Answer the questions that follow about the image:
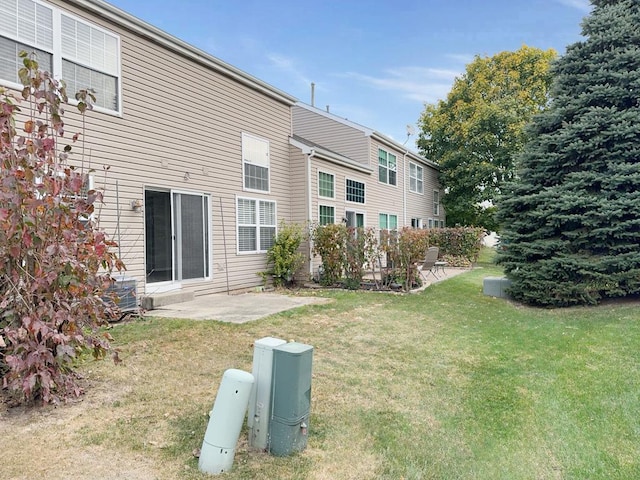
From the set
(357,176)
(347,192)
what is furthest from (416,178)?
(347,192)

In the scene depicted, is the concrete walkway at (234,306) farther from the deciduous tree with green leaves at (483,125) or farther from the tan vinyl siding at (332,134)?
the deciduous tree with green leaves at (483,125)

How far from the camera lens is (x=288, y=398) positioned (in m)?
2.74

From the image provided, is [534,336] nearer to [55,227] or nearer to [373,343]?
[373,343]

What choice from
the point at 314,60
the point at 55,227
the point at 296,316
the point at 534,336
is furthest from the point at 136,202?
the point at 314,60

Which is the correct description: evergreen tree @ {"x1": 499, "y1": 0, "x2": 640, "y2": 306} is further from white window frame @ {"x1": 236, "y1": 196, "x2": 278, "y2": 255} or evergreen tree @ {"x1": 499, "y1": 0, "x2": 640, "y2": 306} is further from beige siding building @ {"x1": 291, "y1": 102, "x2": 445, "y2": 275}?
white window frame @ {"x1": 236, "y1": 196, "x2": 278, "y2": 255}

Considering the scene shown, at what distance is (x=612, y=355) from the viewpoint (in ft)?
16.2

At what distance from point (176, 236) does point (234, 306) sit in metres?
1.99

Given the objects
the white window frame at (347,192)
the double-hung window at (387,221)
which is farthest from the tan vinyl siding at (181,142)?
the double-hung window at (387,221)

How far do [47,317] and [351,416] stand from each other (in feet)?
7.91

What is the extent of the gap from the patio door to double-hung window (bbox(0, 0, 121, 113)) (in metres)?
2.13

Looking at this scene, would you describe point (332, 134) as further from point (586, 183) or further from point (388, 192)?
point (586, 183)

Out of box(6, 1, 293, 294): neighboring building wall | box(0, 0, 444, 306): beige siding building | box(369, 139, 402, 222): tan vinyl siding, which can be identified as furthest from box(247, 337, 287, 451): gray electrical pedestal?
box(369, 139, 402, 222): tan vinyl siding

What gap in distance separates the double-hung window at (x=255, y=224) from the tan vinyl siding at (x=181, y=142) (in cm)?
19

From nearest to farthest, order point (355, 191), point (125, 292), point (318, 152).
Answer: point (125, 292) < point (318, 152) < point (355, 191)
